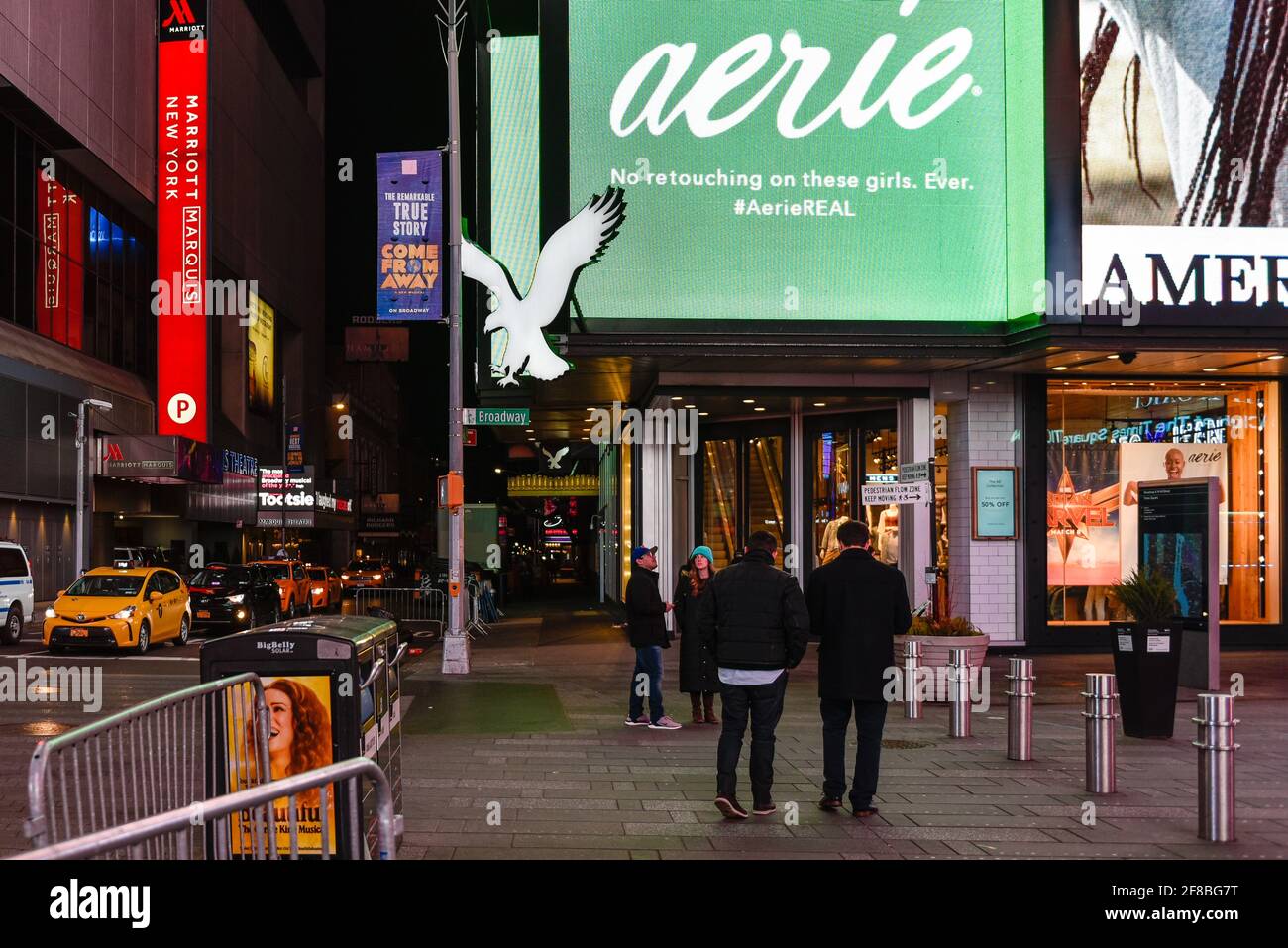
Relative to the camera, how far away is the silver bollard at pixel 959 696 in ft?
40.2

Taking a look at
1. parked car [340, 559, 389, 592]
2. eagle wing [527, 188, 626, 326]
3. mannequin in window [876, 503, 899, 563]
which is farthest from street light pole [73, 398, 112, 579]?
mannequin in window [876, 503, 899, 563]

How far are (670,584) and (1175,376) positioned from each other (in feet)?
31.3

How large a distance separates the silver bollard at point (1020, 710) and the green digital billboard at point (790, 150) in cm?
987

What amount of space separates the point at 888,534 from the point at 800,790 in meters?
13.5

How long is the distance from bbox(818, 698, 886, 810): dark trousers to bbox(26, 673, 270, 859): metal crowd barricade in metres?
4.20

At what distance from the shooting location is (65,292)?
4012 cm

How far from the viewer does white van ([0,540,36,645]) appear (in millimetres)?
25125

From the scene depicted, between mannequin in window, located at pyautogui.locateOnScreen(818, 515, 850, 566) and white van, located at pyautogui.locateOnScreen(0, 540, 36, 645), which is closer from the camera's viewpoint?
mannequin in window, located at pyautogui.locateOnScreen(818, 515, 850, 566)

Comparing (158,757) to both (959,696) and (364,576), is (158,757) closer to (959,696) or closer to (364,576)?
(959,696)

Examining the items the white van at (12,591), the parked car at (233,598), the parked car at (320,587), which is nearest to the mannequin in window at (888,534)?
the parked car at (233,598)

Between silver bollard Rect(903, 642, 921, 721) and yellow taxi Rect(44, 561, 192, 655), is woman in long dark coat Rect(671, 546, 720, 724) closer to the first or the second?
silver bollard Rect(903, 642, 921, 721)

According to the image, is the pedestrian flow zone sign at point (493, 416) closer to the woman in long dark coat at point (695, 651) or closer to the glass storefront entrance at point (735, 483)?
the glass storefront entrance at point (735, 483)

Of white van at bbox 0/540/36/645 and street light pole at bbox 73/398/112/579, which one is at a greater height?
street light pole at bbox 73/398/112/579

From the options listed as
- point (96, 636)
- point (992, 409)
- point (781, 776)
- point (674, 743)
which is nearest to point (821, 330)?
point (992, 409)
